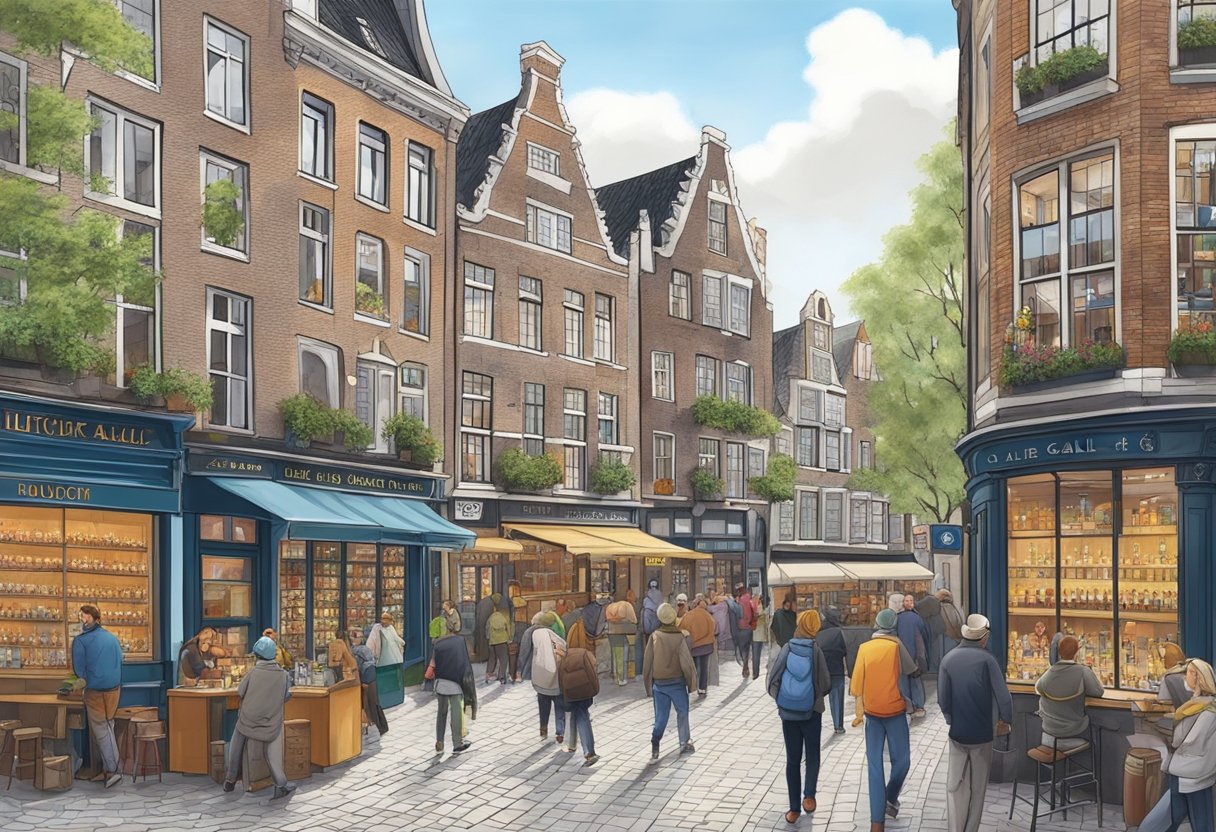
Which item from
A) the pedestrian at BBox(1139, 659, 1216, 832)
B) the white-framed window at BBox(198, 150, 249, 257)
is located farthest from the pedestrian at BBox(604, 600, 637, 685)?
the pedestrian at BBox(1139, 659, 1216, 832)

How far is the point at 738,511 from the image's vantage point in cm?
3847

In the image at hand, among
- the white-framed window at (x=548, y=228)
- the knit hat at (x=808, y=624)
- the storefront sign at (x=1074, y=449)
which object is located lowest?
the knit hat at (x=808, y=624)

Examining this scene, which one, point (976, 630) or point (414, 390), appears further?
point (414, 390)

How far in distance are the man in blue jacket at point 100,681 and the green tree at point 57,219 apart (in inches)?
137

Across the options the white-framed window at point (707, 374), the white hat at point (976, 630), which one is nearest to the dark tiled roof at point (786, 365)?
the white-framed window at point (707, 374)

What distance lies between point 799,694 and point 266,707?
5.63 m

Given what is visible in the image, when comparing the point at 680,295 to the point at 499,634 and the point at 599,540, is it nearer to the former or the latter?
the point at 599,540

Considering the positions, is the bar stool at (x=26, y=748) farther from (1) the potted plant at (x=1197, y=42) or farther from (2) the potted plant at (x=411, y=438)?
(1) the potted plant at (x=1197, y=42)

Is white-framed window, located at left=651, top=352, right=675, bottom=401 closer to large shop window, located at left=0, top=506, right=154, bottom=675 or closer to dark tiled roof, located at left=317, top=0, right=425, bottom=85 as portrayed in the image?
dark tiled roof, located at left=317, top=0, right=425, bottom=85

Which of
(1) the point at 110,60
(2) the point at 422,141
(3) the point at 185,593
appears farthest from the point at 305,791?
(2) the point at 422,141

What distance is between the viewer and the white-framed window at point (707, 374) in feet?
122

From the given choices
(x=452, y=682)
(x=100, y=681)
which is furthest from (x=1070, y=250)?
(x=100, y=681)

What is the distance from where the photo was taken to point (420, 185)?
27.0 m

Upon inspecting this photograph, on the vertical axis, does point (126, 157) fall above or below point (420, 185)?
below
